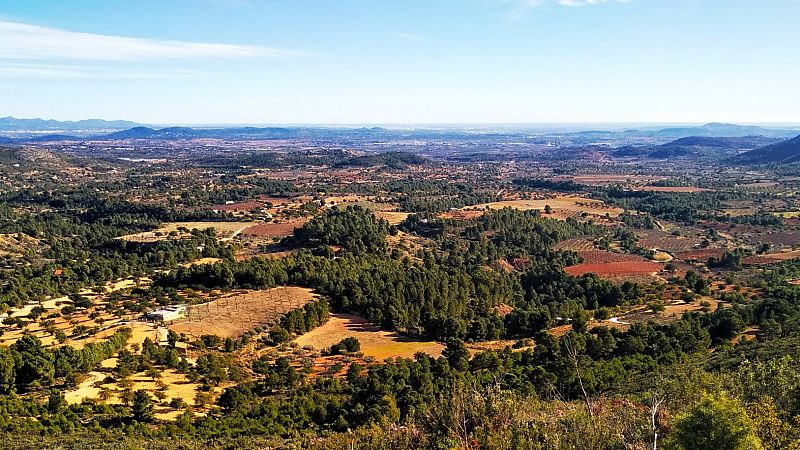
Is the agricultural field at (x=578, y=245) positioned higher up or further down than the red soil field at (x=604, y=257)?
higher up

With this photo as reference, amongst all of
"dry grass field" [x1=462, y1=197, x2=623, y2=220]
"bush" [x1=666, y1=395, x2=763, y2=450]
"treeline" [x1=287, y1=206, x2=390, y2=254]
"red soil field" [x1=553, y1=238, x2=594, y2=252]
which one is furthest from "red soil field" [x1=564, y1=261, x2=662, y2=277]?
"bush" [x1=666, y1=395, x2=763, y2=450]

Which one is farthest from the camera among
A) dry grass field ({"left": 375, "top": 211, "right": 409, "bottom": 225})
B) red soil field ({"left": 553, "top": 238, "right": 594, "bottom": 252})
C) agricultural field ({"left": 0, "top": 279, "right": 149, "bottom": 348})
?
dry grass field ({"left": 375, "top": 211, "right": 409, "bottom": 225})

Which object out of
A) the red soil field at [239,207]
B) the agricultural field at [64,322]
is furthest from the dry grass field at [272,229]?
the agricultural field at [64,322]

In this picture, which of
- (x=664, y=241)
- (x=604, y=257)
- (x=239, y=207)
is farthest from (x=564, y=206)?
(x=239, y=207)

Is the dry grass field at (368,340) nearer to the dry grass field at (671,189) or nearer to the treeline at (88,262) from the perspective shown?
the treeline at (88,262)

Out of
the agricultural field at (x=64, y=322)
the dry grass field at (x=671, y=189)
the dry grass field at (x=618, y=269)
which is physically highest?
the dry grass field at (x=671, y=189)

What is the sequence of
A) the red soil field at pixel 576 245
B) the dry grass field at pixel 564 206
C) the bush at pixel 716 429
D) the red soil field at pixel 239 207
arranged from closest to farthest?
1. the bush at pixel 716 429
2. the red soil field at pixel 576 245
3. the dry grass field at pixel 564 206
4. the red soil field at pixel 239 207

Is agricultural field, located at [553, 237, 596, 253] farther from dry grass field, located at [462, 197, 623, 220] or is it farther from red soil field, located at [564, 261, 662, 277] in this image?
dry grass field, located at [462, 197, 623, 220]
